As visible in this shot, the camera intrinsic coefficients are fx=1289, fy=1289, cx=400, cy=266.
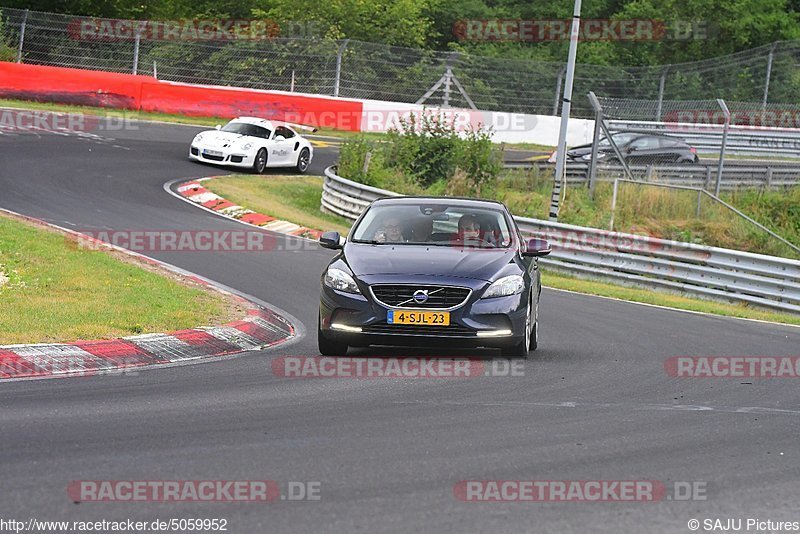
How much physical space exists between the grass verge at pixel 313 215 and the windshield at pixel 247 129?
4.05 feet

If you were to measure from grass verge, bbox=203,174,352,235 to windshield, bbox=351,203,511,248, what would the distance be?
12.4m

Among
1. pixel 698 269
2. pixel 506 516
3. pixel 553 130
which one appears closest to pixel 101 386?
pixel 506 516

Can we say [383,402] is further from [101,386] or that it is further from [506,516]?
[506,516]

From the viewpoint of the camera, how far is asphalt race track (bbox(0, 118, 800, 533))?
598 centimetres

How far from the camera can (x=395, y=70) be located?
40156mm

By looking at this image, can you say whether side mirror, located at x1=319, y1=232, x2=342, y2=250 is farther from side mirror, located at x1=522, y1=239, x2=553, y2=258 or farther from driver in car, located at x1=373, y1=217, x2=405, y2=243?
side mirror, located at x1=522, y1=239, x2=553, y2=258

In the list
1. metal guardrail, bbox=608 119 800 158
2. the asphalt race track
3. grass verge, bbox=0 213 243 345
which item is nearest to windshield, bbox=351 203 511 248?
the asphalt race track

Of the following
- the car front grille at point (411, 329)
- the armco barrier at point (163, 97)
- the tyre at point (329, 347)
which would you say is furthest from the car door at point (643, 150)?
the car front grille at point (411, 329)

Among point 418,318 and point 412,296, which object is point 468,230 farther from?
point 418,318

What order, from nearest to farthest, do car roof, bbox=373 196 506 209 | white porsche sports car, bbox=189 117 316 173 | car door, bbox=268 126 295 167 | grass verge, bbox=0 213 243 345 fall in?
grass verge, bbox=0 213 243 345
car roof, bbox=373 196 506 209
white porsche sports car, bbox=189 117 316 173
car door, bbox=268 126 295 167

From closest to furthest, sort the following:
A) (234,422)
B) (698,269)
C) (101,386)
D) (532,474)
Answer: (532,474)
(234,422)
(101,386)
(698,269)

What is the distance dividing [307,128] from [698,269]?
66.5 ft

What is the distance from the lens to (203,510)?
5859 mm

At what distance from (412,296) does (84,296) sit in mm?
4151
